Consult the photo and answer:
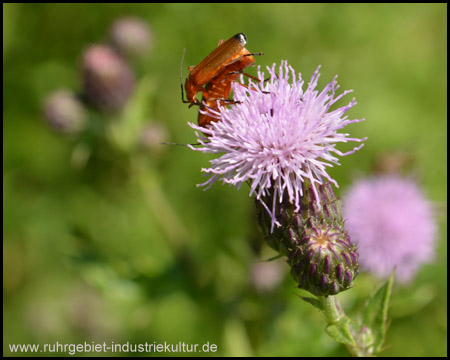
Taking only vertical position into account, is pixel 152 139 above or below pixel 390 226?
above

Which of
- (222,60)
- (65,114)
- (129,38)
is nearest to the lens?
(222,60)

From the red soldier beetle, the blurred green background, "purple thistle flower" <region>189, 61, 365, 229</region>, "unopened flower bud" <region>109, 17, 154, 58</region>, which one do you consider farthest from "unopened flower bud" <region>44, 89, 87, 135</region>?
"purple thistle flower" <region>189, 61, 365, 229</region>

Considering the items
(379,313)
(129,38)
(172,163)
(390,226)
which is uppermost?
(129,38)

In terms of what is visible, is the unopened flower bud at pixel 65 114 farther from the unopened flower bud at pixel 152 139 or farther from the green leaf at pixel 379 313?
the green leaf at pixel 379 313

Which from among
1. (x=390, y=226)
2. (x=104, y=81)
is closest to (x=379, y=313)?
(x=390, y=226)

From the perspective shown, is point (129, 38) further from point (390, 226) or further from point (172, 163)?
point (390, 226)

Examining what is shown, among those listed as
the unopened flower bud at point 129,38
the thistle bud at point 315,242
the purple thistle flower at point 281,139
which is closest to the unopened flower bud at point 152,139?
the unopened flower bud at point 129,38

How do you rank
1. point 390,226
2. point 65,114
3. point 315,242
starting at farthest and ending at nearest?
point 65,114, point 390,226, point 315,242
